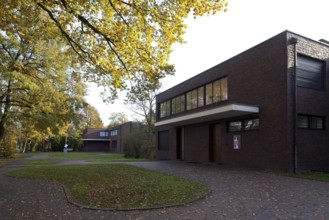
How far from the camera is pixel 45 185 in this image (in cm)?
1116

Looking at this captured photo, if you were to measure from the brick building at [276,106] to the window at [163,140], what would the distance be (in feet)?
27.5

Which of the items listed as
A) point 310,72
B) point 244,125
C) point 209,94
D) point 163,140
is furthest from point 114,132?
point 310,72

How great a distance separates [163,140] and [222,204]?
20541 millimetres

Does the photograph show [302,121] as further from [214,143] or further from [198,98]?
[198,98]

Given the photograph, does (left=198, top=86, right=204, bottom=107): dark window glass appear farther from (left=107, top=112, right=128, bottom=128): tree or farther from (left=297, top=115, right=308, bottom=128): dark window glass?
(left=107, top=112, right=128, bottom=128): tree

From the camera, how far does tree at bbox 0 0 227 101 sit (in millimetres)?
8055

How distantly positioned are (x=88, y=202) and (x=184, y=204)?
2.53 meters

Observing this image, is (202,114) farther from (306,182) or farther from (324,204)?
(324,204)

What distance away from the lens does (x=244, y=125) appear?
16875mm

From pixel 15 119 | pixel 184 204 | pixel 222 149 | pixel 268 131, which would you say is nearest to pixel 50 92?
pixel 15 119

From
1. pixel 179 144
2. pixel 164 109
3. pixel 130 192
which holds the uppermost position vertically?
pixel 164 109

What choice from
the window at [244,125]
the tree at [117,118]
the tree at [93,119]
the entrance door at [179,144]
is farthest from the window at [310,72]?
the tree at [117,118]

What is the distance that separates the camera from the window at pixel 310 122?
579 inches

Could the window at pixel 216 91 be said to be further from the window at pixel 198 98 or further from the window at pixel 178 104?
the window at pixel 178 104
